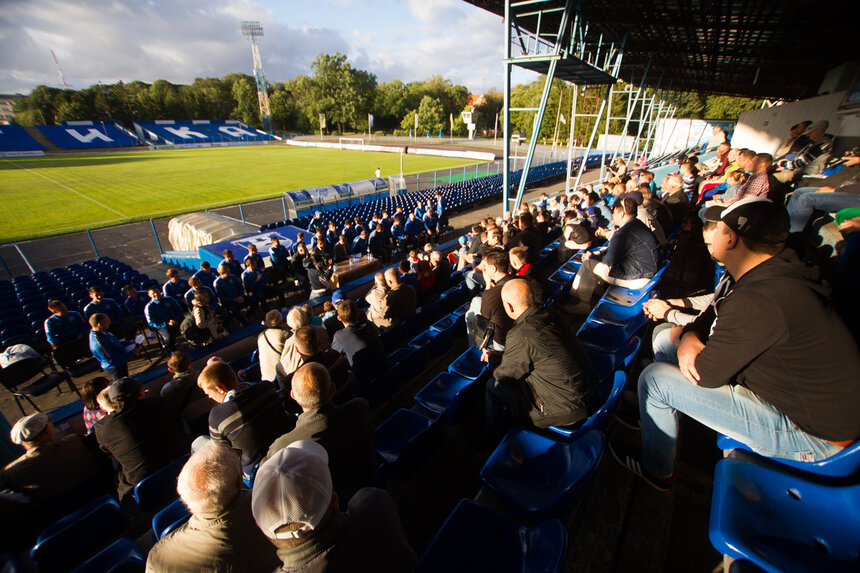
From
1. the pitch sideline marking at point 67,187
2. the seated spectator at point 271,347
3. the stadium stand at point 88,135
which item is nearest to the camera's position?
the seated spectator at point 271,347

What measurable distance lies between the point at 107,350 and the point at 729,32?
1727cm

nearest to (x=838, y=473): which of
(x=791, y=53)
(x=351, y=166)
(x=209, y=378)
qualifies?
(x=209, y=378)

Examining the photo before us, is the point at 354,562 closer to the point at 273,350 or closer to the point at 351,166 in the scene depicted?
the point at 273,350

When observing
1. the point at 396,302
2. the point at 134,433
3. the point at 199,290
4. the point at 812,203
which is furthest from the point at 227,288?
the point at 812,203

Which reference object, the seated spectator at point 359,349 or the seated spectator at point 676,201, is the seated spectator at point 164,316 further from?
the seated spectator at point 676,201

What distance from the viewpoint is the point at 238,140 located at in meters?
61.8

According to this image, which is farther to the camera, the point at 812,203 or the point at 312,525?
the point at 812,203

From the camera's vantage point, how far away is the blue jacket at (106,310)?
6211 millimetres

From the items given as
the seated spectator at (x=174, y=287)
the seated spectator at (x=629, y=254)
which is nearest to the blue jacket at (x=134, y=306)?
the seated spectator at (x=174, y=287)

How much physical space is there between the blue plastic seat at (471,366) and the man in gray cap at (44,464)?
Answer: 119 inches

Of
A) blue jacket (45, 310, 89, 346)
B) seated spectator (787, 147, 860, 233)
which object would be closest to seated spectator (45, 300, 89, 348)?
blue jacket (45, 310, 89, 346)

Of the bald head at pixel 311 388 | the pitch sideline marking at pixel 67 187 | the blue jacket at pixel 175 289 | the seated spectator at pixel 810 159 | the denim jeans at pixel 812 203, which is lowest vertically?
the pitch sideline marking at pixel 67 187

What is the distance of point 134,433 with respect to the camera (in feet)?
8.75

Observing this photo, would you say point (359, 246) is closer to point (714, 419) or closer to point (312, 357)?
point (312, 357)
